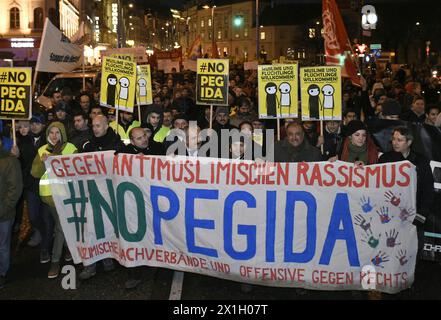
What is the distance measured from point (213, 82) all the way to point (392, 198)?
3757 millimetres

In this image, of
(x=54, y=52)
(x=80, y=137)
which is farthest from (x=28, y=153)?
(x=54, y=52)

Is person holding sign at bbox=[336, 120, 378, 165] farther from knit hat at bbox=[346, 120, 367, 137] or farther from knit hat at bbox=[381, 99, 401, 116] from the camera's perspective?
knit hat at bbox=[381, 99, 401, 116]

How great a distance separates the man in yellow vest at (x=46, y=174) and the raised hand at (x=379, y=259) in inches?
127

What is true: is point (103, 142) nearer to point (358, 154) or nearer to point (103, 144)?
point (103, 144)

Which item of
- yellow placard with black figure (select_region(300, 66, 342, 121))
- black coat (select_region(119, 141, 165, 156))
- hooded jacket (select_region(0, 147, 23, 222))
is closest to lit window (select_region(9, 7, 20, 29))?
yellow placard with black figure (select_region(300, 66, 342, 121))

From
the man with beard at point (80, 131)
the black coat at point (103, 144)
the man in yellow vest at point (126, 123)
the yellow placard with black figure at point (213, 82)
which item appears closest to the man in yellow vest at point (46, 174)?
the black coat at point (103, 144)

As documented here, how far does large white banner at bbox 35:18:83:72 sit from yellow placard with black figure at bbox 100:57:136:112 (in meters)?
1.99

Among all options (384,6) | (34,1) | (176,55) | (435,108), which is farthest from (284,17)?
(435,108)

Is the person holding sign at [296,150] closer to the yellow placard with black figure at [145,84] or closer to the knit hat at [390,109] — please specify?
the knit hat at [390,109]

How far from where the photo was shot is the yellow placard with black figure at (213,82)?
27.1ft

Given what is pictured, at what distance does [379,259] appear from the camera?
5289 mm

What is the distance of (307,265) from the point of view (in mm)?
5418

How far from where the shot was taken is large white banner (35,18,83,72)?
31.7 feet
